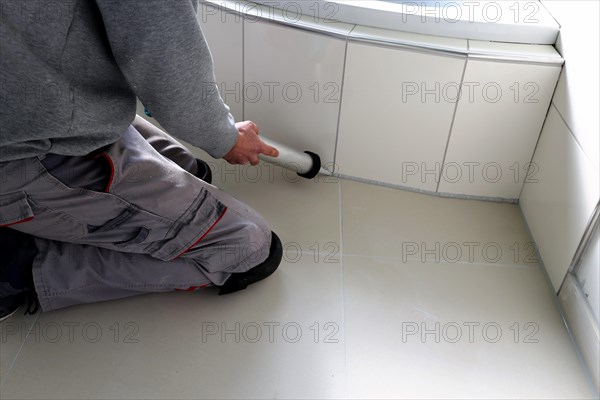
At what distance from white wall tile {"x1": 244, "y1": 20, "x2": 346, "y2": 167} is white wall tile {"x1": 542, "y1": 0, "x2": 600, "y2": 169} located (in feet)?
1.40

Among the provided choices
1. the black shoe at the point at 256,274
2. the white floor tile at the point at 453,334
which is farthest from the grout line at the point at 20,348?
the white floor tile at the point at 453,334

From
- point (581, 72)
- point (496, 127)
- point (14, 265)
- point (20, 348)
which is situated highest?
point (581, 72)

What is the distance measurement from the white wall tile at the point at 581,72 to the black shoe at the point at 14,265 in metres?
0.95

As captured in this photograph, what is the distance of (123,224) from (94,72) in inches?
10.9

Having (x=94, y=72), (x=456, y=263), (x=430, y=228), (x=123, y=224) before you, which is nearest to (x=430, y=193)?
(x=430, y=228)

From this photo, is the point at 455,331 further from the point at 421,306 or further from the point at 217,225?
the point at 217,225

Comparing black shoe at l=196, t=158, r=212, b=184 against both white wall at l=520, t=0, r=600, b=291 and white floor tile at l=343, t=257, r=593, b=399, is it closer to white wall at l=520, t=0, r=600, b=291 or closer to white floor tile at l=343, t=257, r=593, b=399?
white floor tile at l=343, t=257, r=593, b=399

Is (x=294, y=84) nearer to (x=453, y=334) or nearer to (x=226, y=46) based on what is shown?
(x=226, y=46)

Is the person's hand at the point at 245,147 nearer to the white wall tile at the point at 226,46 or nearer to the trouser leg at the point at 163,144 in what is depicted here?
the trouser leg at the point at 163,144

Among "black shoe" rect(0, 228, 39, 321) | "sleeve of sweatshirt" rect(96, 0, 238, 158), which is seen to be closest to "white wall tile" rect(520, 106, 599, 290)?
"sleeve of sweatshirt" rect(96, 0, 238, 158)

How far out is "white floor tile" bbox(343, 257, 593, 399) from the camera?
998 millimetres

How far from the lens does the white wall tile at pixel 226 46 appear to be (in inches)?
52.6

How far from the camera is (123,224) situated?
0.99 m

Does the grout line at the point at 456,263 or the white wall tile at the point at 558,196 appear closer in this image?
the white wall tile at the point at 558,196
